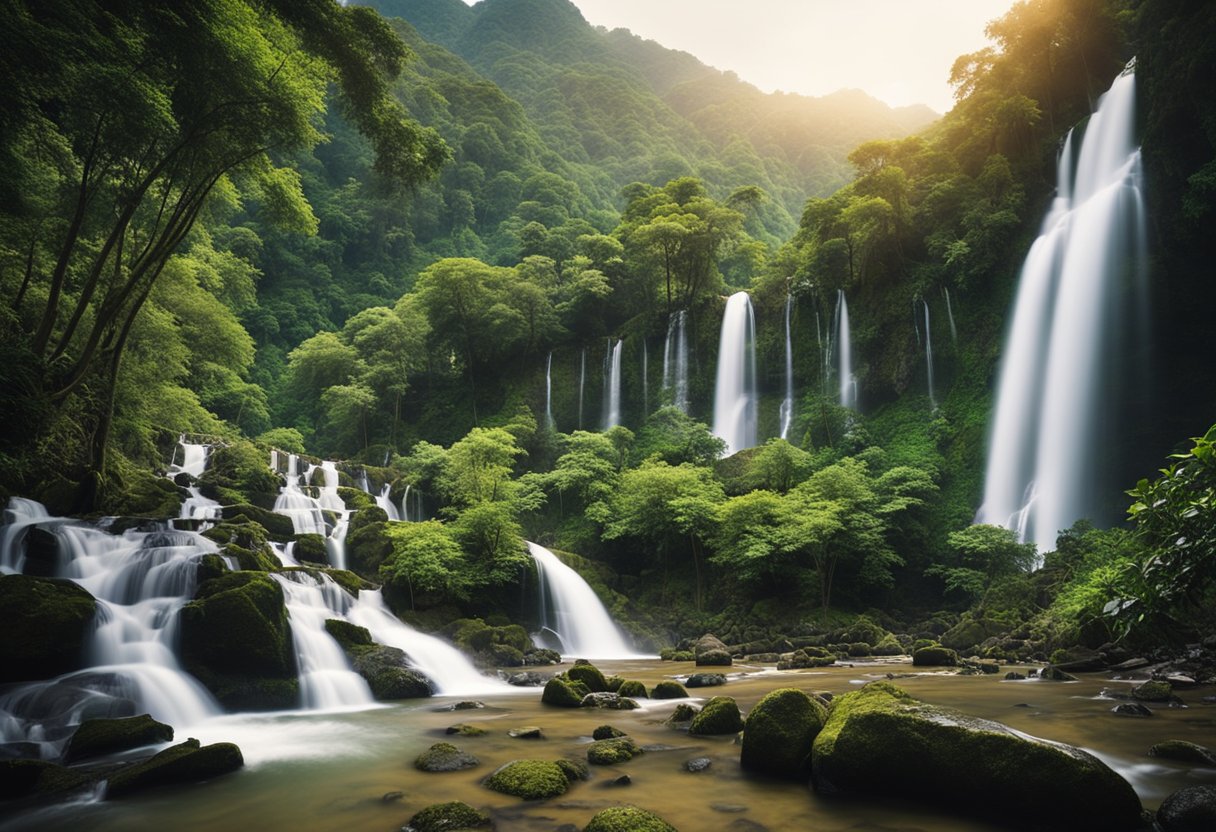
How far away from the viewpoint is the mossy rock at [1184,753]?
19.2 feet

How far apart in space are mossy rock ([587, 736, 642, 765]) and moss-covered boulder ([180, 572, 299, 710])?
6517 millimetres

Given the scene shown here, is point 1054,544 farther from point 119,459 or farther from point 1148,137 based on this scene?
point 119,459

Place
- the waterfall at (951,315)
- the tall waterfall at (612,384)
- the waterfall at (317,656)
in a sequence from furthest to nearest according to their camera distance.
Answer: the tall waterfall at (612,384) → the waterfall at (951,315) → the waterfall at (317,656)

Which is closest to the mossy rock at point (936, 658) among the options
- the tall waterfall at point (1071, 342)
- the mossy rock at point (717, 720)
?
the mossy rock at point (717, 720)

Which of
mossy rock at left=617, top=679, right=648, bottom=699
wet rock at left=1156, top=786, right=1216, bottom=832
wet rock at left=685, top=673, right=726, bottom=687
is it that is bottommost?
wet rock at left=685, top=673, right=726, bottom=687

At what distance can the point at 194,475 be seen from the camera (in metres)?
25.7

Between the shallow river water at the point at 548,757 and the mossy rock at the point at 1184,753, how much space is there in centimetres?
14

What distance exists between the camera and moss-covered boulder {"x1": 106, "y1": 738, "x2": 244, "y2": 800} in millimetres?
5973

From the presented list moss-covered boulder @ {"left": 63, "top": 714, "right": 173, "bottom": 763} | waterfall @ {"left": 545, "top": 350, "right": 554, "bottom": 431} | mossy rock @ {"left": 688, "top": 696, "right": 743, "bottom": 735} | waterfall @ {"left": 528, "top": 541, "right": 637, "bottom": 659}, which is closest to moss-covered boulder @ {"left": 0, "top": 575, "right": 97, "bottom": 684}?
moss-covered boulder @ {"left": 63, "top": 714, "right": 173, "bottom": 763}

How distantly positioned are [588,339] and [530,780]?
119 feet

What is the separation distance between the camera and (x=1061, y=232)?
2369 centimetres

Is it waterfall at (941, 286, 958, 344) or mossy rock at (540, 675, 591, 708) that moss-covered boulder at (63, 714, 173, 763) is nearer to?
mossy rock at (540, 675, 591, 708)

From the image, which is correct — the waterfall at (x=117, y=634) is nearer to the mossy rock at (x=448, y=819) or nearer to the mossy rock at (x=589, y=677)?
the mossy rock at (x=448, y=819)

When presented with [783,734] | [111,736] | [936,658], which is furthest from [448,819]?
[936,658]
